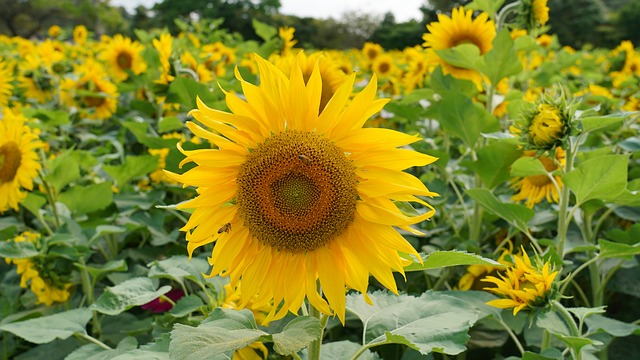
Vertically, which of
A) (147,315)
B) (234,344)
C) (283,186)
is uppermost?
(283,186)

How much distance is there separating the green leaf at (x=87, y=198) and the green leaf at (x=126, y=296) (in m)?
0.77

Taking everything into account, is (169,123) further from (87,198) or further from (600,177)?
(600,177)

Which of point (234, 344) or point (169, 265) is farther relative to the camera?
point (169, 265)

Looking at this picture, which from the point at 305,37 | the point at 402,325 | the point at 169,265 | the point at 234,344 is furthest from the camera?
the point at 305,37

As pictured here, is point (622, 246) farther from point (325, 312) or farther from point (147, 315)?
point (147, 315)

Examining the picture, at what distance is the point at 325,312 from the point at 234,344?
7.3 inches

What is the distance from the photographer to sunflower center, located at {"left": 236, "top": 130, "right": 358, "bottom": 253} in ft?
3.56

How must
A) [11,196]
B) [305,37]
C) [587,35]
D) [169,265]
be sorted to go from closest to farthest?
[169,265] → [11,196] → [305,37] → [587,35]

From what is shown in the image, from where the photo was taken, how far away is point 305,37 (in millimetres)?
22266

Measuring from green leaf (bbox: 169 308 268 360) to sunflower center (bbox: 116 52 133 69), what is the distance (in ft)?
10.9

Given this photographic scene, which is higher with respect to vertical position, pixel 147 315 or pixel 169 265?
pixel 169 265

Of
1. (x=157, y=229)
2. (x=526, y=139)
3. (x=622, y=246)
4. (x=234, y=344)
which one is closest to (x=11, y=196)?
(x=157, y=229)

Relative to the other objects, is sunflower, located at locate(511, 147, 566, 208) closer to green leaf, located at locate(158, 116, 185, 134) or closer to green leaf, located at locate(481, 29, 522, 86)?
green leaf, located at locate(481, 29, 522, 86)

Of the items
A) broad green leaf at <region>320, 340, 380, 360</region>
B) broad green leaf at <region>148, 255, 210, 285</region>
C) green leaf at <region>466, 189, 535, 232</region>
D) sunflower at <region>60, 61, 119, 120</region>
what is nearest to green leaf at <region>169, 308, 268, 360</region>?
broad green leaf at <region>320, 340, 380, 360</region>
